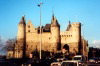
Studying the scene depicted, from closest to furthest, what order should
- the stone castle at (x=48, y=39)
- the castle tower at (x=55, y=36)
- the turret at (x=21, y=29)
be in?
the stone castle at (x=48, y=39)
the castle tower at (x=55, y=36)
the turret at (x=21, y=29)

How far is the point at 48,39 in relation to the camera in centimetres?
11369

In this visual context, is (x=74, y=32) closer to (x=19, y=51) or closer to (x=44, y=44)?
(x=44, y=44)

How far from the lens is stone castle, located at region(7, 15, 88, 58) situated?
360 ft

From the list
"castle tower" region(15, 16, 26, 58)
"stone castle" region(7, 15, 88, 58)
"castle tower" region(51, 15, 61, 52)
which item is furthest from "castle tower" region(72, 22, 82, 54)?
"castle tower" region(15, 16, 26, 58)

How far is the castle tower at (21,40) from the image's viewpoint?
110 meters

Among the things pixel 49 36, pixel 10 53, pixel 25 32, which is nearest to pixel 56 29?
pixel 49 36

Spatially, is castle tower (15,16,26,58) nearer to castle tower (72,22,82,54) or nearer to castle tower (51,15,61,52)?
castle tower (51,15,61,52)

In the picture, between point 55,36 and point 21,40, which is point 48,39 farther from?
point 21,40

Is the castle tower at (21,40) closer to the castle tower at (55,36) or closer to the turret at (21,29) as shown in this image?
the turret at (21,29)

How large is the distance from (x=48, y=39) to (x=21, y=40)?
40.1 ft

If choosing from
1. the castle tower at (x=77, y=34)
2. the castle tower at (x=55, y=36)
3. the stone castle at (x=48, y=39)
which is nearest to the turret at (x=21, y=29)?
the stone castle at (x=48, y=39)

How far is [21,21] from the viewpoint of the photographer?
116375 mm

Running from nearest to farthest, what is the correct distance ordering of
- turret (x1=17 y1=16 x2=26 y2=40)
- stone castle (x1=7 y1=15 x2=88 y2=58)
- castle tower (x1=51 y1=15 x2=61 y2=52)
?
stone castle (x1=7 y1=15 x2=88 y2=58)
castle tower (x1=51 y1=15 x2=61 y2=52)
turret (x1=17 y1=16 x2=26 y2=40)

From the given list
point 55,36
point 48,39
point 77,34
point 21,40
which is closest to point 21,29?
point 21,40
